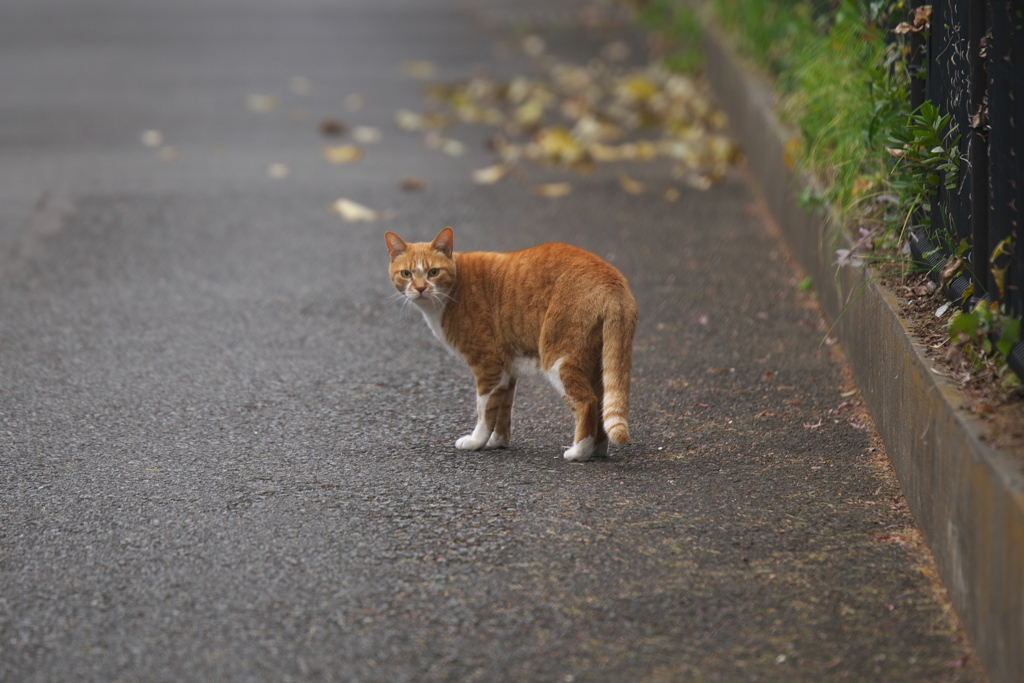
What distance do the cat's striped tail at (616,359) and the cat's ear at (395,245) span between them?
851 millimetres

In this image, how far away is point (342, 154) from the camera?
923cm

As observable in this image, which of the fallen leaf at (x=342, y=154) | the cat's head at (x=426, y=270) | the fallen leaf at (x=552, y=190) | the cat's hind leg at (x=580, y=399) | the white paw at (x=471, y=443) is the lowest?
the fallen leaf at (x=342, y=154)

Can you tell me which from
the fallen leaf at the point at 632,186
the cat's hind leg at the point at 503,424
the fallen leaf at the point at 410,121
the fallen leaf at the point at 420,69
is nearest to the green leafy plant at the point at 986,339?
the cat's hind leg at the point at 503,424

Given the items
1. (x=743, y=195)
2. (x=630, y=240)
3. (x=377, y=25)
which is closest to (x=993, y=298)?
(x=630, y=240)

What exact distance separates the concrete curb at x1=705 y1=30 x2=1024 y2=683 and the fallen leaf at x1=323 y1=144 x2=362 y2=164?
4.68 metres

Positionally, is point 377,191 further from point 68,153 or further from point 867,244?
point 867,244

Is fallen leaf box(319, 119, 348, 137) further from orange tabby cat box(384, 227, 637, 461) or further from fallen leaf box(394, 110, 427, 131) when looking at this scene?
orange tabby cat box(384, 227, 637, 461)

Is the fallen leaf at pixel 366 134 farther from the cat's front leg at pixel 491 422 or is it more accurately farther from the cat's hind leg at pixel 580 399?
the cat's hind leg at pixel 580 399

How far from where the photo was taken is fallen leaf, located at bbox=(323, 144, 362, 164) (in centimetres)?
916

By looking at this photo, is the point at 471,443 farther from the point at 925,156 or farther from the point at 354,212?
the point at 354,212

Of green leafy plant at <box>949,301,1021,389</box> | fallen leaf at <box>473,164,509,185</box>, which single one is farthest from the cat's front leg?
fallen leaf at <box>473,164,509,185</box>

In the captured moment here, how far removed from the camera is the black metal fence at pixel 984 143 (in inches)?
124

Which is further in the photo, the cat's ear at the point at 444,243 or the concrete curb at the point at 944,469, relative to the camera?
the cat's ear at the point at 444,243

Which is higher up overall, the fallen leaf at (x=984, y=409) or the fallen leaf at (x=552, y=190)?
the fallen leaf at (x=984, y=409)
